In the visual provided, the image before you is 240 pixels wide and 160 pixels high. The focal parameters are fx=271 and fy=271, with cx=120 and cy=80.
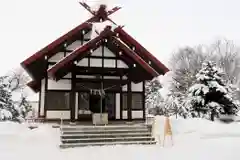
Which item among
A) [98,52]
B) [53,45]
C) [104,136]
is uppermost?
[53,45]

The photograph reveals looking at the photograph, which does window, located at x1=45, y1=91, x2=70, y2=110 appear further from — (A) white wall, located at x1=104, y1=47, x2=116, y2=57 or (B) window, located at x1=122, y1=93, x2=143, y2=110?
(B) window, located at x1=122, y1=93, x2=143, y2=110

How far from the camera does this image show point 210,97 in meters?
18.9

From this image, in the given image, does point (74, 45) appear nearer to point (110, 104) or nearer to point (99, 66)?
point (99, 66)

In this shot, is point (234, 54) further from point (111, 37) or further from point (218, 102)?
point (111, 37)

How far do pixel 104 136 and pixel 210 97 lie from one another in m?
9.95

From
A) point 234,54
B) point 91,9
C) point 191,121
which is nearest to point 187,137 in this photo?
point 191,121

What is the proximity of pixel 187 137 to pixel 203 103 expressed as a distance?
18.9 feet

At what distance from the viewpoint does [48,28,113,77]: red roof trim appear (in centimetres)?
1293

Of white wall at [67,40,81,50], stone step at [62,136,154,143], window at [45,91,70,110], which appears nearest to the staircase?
stone step at [62,136,154,143]

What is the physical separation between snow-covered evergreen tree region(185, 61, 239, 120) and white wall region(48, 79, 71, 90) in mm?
8764

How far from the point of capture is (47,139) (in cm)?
1167

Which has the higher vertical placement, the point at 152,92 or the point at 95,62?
the point at 95,62

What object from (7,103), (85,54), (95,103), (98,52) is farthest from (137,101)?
(7,103)

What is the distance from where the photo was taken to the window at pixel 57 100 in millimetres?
15430
